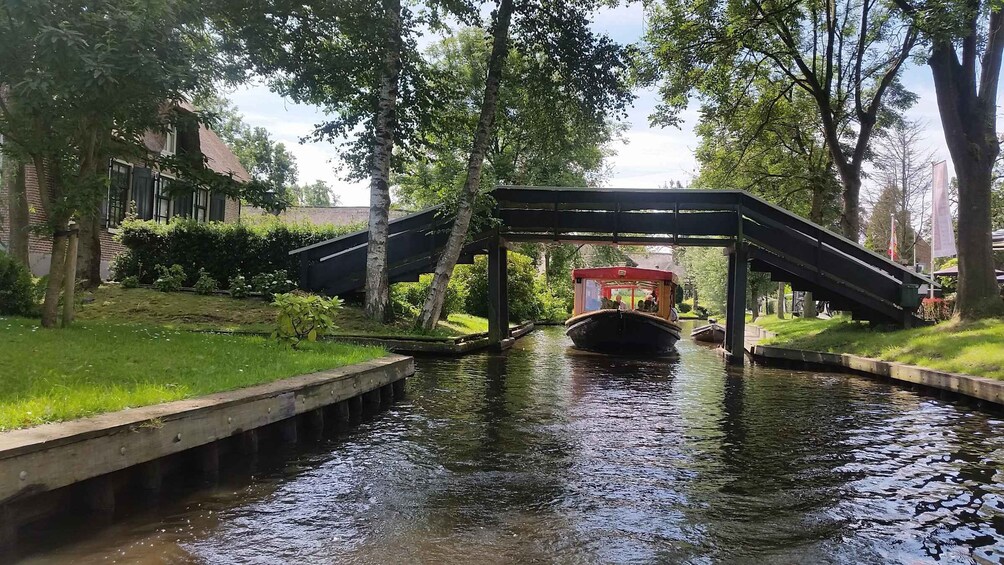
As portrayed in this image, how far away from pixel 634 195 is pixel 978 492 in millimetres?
12934

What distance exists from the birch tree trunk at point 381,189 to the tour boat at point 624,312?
6534mm

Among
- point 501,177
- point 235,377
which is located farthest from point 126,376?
point 501,177

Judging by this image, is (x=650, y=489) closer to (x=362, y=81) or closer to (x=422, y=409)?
(x=422, y=409)

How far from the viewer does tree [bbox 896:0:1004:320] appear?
14.4 meters

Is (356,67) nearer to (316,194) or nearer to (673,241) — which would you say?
(673,241)

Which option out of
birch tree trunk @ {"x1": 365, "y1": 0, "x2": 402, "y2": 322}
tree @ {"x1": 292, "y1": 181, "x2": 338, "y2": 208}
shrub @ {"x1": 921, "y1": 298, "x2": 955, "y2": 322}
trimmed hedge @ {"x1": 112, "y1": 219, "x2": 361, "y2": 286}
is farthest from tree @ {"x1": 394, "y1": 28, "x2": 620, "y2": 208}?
tree @ {"x1": 292, "y1": 181, "x2": 338, "y2": 208}

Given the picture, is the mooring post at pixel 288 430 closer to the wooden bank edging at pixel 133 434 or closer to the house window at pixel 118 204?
the wooden bank edging at pixel 133 434

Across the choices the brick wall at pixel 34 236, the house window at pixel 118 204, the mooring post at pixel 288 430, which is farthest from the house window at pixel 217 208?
the mooring post at pixel 288 430

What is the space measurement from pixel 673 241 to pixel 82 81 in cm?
1429

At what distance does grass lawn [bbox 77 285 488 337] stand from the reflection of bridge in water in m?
1.56

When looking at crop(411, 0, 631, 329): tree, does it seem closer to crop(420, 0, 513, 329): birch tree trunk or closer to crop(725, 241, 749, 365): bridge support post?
crop(420, 0, 513, 329): birch tree trunk

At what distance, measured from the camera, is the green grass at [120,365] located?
479 cm

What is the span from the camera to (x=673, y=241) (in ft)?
59.3

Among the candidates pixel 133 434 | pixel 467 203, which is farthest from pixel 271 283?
pixel 133 434
